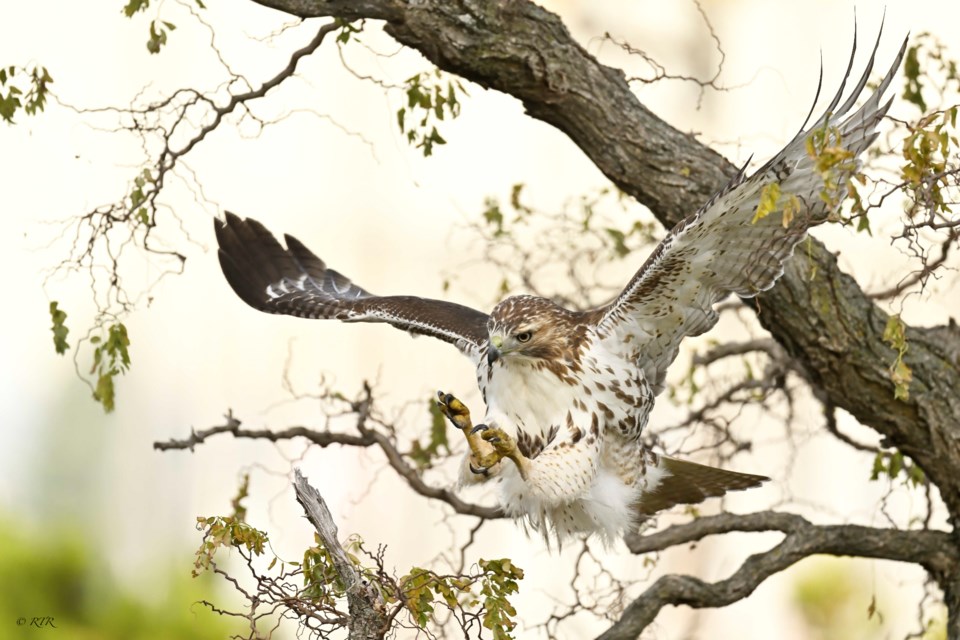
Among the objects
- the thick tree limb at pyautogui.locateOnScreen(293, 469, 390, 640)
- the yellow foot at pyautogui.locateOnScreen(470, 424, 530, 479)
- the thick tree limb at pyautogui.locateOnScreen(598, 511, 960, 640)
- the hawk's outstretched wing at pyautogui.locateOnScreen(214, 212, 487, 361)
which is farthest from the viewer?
the hawk's outstretched wing at pyautogui.locateOnScreen(214, 212, 487, 361)

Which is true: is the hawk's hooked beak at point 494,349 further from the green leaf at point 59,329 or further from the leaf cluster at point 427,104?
the green leaf at point 59,329

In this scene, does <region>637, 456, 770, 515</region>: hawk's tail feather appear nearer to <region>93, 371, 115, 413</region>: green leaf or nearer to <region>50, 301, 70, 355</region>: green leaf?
<region>93, 371, 115, 413</region>: green leaf

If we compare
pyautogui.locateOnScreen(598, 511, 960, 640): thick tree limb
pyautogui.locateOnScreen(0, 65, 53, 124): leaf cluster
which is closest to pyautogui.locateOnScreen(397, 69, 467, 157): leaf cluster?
pyautogui.locateOnScreen(0, 65, 53, 124): leaf cluster

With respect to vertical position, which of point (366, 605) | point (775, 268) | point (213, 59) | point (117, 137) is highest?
point (213, 59)

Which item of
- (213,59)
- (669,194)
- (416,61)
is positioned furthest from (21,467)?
(669,194)

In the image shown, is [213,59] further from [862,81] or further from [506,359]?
[862,81]

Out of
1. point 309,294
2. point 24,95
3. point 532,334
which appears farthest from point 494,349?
point 24,95

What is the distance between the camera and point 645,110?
13.8 ft

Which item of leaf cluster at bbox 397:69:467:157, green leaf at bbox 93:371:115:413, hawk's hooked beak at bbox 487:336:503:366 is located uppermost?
leaf cluster at bbox 397:69:467:157

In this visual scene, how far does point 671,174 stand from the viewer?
13.6ft

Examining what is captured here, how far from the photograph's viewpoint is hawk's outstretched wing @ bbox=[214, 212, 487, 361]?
4512mm

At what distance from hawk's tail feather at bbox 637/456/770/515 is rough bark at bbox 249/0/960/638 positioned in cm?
45

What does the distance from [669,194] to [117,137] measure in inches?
210

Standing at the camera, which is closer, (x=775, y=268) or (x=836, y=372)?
(x=775, y=268)
